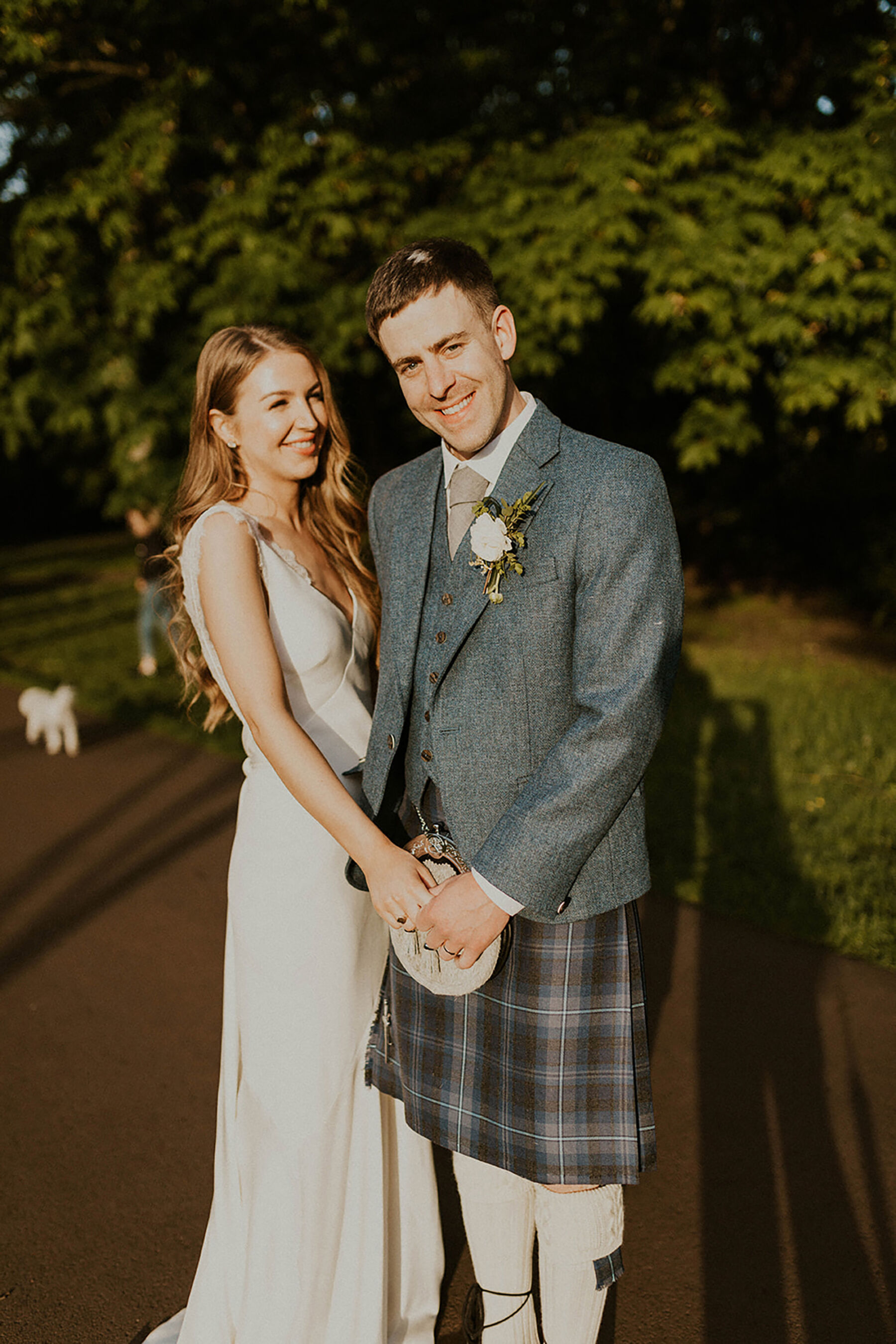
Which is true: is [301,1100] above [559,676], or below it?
below

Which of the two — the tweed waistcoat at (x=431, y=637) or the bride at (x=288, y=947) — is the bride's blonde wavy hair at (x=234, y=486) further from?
the tweed waistcoat at (x=431, y=637)

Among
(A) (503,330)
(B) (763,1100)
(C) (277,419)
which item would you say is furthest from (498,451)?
(B) (763,1100)

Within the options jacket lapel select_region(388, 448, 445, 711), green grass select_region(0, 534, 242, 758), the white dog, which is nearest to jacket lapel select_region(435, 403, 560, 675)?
jacket lapel select_region(388, 448, 445, 711)

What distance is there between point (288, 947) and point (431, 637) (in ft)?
2.73

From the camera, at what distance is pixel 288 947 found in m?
2.28

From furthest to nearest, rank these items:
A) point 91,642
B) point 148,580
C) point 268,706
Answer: point 91,642 → point 148,580 → point 268,706

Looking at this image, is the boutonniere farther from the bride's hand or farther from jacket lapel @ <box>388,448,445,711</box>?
the bride's hand

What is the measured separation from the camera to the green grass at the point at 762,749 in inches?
183

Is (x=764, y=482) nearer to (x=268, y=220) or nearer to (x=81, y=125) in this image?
(x=268, y=220)

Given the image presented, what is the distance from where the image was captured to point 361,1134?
7.53 ft

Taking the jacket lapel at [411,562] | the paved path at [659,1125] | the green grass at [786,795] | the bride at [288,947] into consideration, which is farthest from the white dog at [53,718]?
the jacket lapel at [411,562]

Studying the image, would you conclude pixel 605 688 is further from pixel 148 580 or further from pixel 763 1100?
pixel 148 580

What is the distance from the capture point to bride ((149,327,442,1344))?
2211 millimetres

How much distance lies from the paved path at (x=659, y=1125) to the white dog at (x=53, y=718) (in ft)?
7.72
